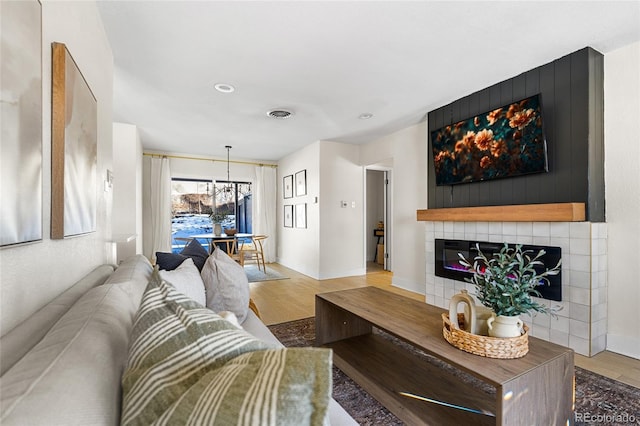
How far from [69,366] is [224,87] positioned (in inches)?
117

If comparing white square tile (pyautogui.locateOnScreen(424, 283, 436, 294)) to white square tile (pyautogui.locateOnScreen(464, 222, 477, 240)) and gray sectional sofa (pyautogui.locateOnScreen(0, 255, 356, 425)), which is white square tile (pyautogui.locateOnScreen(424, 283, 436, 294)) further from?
gray sectional sofa (pyautogui.locateOnScreen(0, 255, 356, 425))

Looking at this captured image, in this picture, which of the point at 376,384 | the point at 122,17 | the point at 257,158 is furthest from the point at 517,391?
the point at 257,158

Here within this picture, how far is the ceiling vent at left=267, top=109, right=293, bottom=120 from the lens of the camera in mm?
3643

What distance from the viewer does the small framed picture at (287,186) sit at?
614 cm

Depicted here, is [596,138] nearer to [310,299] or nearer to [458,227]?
[458,227]

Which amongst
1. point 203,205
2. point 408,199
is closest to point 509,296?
point 408,199

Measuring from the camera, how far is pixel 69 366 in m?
0.50

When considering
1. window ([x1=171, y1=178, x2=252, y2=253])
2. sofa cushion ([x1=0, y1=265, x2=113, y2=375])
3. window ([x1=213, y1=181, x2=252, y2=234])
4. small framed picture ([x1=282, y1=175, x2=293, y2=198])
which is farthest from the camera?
window ([x1=213, y1=181, x2=252, y2=234])

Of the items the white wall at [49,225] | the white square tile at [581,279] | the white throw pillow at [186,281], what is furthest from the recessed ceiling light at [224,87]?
the white square tile at [581,279]

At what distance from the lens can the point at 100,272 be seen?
1526 millimetres

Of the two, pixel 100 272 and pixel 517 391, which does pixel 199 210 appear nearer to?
pixel 100 272

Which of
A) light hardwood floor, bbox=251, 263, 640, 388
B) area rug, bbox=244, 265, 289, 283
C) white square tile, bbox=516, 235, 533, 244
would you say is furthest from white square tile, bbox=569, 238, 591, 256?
area rug, bbox=244, 265, 289, 283

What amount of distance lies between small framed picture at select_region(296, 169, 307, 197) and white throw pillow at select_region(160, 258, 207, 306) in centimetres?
415

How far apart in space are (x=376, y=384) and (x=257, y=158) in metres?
5.73
